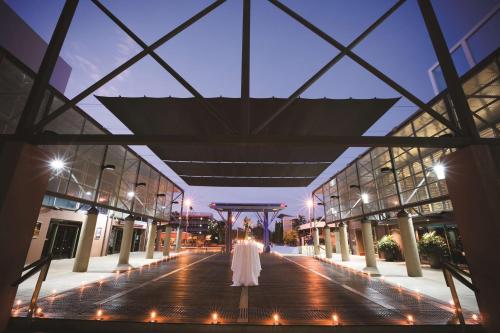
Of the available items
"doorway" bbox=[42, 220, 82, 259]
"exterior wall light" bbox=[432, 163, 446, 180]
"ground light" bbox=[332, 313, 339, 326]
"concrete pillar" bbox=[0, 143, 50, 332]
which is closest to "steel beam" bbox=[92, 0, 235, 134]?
"concrete pillar" bbox=[0, 143, 50, 332]

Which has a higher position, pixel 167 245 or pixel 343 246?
pixel 343 246

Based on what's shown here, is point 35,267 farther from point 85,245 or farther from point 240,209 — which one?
point 240,209

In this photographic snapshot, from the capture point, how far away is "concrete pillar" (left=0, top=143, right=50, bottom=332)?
3.79 meters

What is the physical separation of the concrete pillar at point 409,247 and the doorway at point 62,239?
68.6 feet

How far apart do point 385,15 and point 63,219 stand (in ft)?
71.3

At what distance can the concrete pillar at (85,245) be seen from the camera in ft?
32.4

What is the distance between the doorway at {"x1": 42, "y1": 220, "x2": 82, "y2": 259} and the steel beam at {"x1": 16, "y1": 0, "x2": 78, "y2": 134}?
14776mm

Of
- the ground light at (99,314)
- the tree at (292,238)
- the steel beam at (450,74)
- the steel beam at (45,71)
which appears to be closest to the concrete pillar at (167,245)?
the ground light at (99,314)

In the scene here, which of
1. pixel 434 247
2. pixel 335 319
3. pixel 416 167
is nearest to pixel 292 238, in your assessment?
pixel 434 247

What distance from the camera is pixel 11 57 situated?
5.17 m

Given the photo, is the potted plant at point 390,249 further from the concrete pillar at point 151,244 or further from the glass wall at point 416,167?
the concrete pillar at point 151,244

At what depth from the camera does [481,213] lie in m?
3.93

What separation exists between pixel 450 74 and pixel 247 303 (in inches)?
276

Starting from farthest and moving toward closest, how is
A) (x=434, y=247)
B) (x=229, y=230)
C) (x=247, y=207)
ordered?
(x=229, y=230) < (x=247, y=207) < (x=434, y=247)
